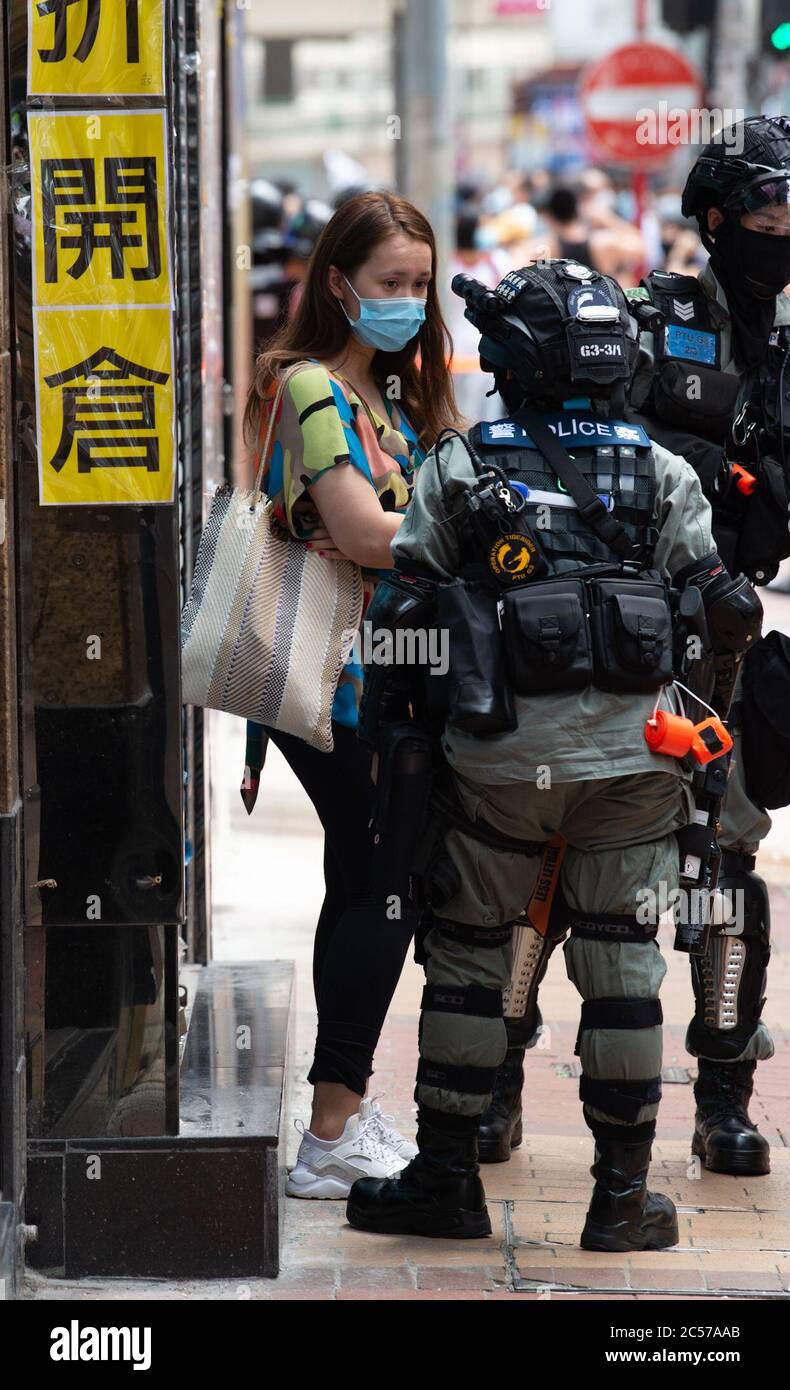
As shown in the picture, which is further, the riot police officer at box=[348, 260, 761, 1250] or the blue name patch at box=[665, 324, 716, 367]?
the blue name patch at box=[665, 324, 716, 367]

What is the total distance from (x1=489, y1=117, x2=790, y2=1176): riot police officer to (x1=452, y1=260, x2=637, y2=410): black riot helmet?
1.38 feet

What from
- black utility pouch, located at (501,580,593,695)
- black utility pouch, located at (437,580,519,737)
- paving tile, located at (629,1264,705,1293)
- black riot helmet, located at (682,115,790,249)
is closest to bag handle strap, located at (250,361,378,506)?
black utility pouch, located at (437,580,519,737)

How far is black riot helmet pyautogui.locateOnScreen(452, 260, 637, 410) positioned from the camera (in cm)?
378

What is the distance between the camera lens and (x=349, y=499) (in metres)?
4.12

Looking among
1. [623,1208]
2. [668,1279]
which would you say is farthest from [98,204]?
[668,1279]

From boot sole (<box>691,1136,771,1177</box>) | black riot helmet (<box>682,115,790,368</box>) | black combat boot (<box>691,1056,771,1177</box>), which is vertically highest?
black riot helmet (<box>682,115,790,368</box>)

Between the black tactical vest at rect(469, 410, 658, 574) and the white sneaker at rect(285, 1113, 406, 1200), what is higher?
the black tactical vest at rect(469, 410, 658, 574)

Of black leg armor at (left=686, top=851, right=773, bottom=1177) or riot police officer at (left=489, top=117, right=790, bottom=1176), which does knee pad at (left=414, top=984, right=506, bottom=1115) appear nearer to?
riot police officer at (left=489, top=117, right=790, bottom=1176)

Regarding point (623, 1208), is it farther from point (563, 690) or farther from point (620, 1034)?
point (563, 690)

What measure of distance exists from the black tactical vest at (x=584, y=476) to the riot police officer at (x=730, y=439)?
1.46ft

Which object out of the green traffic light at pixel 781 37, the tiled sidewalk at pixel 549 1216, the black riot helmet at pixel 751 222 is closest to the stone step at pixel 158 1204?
the tiled sidewalk at pixel 549 1216

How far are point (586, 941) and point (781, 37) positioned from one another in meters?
9.16

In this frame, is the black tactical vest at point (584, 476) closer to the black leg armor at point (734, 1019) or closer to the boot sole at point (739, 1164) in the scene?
the black leg armor at point (734, 1019)
